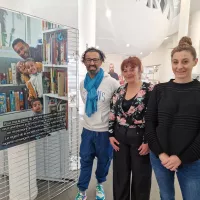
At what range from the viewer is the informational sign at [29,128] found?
1.28 metres

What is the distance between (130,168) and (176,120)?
536 millimetres

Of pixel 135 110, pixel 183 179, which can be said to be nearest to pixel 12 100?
pixel 135 110

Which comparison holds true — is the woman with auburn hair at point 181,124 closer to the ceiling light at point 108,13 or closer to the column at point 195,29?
the ceiling light at point 108,13

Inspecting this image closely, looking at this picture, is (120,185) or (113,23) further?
(113,23)

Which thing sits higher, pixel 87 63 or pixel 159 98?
pixel 87 63

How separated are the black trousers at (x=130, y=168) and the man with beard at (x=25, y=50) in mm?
769

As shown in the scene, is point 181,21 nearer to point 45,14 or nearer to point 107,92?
point 45,14

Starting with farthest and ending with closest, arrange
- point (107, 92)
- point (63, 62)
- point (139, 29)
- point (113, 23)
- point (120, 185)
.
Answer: point (139, 29) → point (113, 23) → point (63, 62) → point (107, 92) → point (120, 185)

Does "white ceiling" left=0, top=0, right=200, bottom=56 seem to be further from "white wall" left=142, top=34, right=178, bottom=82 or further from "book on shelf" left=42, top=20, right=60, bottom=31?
"white wall" left=142, top=34, right=178, bottom=82

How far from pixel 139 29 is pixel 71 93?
140cm

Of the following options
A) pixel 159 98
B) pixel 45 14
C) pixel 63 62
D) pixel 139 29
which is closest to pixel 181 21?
pixel 139 29

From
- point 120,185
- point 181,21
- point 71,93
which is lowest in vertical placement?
point 120,185

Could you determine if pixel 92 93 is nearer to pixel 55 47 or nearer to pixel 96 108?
pixel 96 108

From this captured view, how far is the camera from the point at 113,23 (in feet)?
7.84
